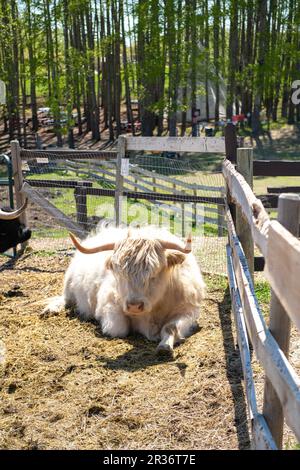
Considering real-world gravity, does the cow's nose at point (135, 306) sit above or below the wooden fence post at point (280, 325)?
below

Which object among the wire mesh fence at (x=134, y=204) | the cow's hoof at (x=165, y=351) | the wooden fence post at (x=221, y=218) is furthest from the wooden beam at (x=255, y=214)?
the wooden fence post at (x=221, y=218)

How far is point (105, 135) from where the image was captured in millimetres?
34062

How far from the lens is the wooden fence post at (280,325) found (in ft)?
8.46

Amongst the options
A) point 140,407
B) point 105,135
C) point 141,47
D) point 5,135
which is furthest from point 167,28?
point 140,407

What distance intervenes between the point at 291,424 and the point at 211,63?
30112mm

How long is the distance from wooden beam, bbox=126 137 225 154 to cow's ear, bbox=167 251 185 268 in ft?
7.78

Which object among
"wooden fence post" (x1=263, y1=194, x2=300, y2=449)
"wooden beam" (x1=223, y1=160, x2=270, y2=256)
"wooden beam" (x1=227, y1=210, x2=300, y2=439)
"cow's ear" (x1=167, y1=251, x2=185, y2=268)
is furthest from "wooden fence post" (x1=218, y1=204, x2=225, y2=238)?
"wooden fence post" (x1=263, y1=194, x2=300, y2=449)

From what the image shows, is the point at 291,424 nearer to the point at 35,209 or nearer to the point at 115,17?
the point at 35,209

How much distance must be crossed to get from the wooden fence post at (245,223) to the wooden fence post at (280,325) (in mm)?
2469

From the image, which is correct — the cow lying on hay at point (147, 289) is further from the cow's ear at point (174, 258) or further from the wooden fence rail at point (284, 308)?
the wooden fence rail at point (284, 308)

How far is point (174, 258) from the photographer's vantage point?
555 centimetres

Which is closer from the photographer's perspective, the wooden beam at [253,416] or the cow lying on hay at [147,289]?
the wooden beam at [253,416]

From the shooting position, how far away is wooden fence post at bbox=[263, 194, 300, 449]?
258 centimetres

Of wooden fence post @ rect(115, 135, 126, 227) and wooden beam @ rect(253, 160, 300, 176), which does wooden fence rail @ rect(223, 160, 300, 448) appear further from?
wooden fence post @ rect(115, 135, 126, 227)
